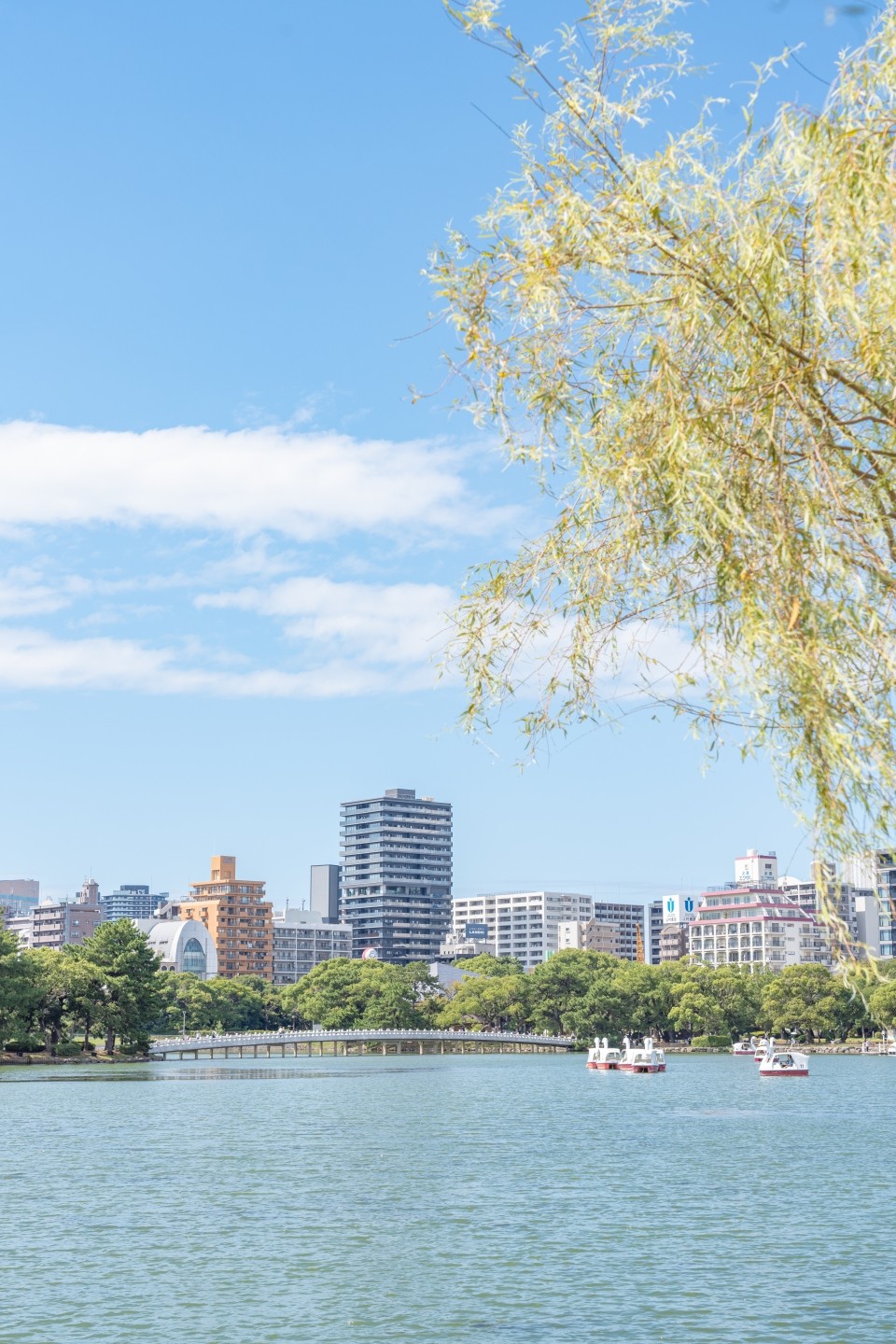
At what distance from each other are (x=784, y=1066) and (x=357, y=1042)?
224 feet

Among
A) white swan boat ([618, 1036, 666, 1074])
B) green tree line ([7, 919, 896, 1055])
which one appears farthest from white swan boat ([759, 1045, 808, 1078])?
green tree line ([7, 919, 896, 1055])

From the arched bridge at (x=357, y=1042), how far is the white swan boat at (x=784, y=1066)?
→ 40398 millimetres

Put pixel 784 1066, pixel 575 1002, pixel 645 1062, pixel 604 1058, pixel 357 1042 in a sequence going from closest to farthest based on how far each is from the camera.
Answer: pixel 784 1066, pixel 645 1062, pixel 604 1058, pixel 575 1002, pixel 357 1042

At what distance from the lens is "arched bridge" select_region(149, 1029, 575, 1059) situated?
133 meters

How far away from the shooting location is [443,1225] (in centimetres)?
3356

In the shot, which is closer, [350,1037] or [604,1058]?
[604,1058]

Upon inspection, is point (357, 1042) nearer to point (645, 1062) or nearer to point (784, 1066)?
point (645, 1062)

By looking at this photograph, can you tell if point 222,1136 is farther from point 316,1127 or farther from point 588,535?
point 588,535

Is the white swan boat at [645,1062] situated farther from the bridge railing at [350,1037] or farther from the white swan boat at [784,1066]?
the bridge railing at [350,1037]

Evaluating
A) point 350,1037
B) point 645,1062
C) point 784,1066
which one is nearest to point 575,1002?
point 350,1037

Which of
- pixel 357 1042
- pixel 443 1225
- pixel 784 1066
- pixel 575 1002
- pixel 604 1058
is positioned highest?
pixel 443 1225

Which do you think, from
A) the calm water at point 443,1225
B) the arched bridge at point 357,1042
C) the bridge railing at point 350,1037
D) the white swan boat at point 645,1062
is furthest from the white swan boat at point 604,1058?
the calm water at point 443,1225

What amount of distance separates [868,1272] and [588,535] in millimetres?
21387

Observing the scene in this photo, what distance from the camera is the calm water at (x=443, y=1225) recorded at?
78.6 feet
